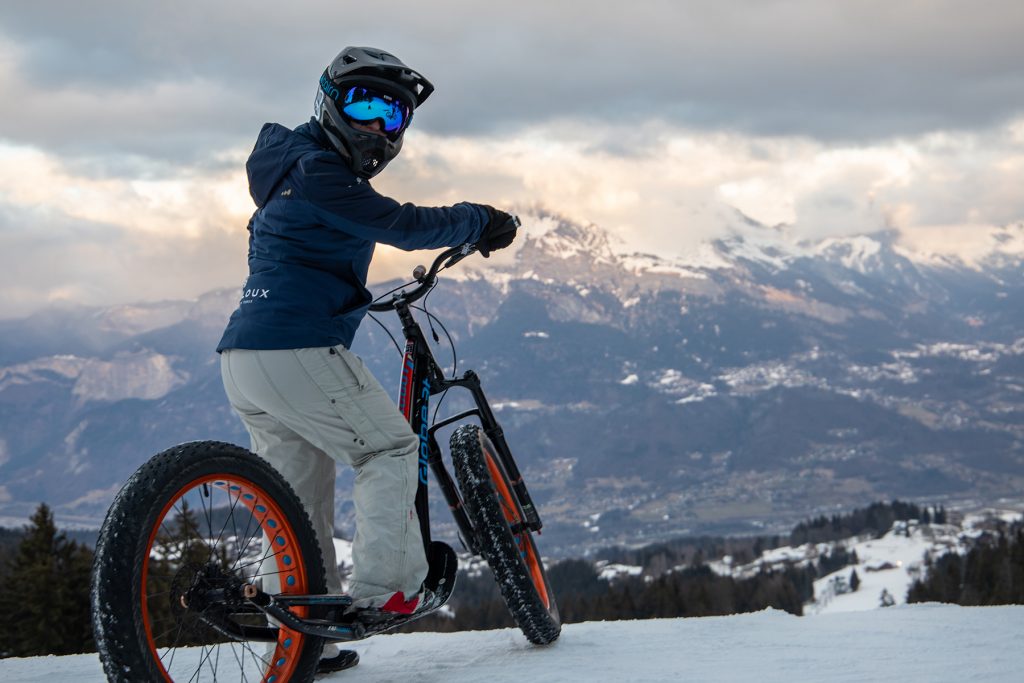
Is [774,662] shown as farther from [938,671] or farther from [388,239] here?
[388,239]

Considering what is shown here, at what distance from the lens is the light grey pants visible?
14.7ft

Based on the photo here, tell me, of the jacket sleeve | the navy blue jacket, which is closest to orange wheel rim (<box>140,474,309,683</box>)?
the navy blue jacket

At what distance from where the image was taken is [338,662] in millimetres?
5523

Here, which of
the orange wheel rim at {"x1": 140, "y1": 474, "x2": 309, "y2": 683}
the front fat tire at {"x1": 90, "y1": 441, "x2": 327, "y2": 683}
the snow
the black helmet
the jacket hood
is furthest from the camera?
the snow

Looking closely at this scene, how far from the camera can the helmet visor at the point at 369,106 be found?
187 inches

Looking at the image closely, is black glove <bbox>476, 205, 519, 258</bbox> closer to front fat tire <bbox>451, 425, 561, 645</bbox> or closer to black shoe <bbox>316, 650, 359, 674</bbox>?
front fat tire <bbox>451, 425, 561, 645</bbox>

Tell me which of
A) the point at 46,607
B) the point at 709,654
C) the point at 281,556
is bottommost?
the point at 46,607

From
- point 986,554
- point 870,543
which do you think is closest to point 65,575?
point 986,554

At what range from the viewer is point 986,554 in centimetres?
7062

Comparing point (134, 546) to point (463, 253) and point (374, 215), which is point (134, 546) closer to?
point (374, 215)

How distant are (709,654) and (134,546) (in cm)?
364

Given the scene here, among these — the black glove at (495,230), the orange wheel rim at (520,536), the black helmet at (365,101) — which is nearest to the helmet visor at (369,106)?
the black helmet at (365,101)

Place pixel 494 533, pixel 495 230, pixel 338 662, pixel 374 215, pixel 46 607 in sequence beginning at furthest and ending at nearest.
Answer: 1. pixel 46 607
2. pixel 494 533
3. pixel 338 662
4. pixel 495 230
5. pixel 374 215

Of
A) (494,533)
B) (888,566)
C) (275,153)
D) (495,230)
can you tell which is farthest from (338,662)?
(888,566)
